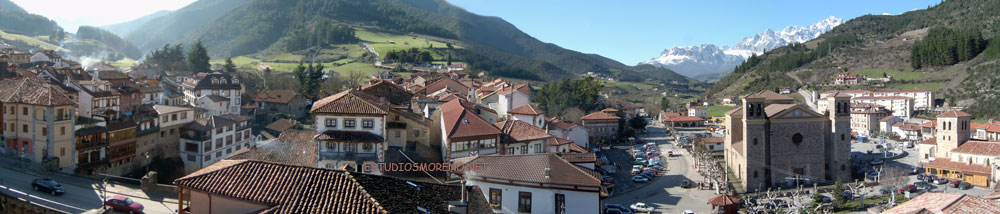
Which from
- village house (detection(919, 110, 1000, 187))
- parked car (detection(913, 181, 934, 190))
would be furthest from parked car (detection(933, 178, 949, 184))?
village house (detection(919, 110, 1000, 187))

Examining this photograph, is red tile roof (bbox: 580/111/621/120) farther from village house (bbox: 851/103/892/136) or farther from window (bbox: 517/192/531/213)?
window (bbox: 517/192/531/213)

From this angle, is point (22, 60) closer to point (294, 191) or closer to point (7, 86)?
point (7, 86)

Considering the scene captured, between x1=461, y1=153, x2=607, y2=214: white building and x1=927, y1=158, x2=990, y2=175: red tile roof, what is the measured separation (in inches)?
1751

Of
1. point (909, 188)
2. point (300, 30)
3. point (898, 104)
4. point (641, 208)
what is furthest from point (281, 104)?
point (300, 30)

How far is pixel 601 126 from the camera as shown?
6688cm

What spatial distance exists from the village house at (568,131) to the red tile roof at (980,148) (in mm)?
30825

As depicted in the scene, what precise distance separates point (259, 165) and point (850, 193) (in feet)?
138

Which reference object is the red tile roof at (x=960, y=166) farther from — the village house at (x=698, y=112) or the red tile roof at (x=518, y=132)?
the village house at (x=698, y=112)

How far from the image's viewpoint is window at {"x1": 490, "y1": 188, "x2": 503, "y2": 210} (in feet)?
65.1

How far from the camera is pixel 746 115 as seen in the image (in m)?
47.2

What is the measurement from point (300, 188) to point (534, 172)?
30.7 feet

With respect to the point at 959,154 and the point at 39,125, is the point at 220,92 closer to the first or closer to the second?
the point at 39,125

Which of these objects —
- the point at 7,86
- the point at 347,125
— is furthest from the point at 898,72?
the point at 7,86

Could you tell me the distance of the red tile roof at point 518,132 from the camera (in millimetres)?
34809
